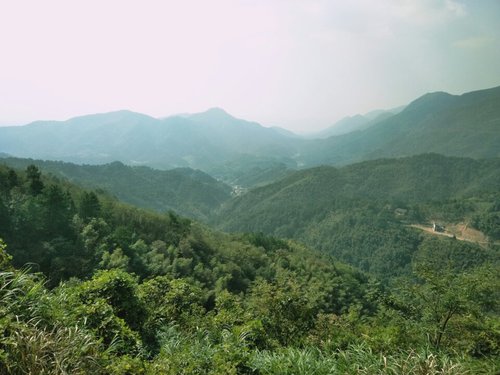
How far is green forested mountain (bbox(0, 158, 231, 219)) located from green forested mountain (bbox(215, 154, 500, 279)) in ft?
69.8

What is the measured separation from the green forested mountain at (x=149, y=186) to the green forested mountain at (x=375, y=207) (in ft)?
69.8

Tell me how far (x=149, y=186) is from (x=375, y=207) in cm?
11051

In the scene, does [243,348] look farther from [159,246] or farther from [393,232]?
[393,232]

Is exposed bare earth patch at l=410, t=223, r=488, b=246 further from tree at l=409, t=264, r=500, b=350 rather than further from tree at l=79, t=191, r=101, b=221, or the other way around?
tree at l=409, t=264, r=500, b=350

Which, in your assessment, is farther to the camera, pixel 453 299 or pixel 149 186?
pixel 149 186

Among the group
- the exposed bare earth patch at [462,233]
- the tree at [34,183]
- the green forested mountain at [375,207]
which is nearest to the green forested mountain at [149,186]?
the green forested mountain at [375,207]

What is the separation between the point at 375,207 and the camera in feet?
435

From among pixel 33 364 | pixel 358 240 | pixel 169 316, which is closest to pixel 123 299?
pixel 169 316

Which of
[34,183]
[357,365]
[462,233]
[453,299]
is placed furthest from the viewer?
[462,233]

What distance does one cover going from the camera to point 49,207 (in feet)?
112

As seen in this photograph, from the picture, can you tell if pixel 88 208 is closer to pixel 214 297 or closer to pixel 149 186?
pixel 214 297

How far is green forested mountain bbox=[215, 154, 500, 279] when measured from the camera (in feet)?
366

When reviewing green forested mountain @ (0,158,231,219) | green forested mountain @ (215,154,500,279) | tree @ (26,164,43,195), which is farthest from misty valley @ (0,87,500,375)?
green forested mountain @ (0,158,231,219)

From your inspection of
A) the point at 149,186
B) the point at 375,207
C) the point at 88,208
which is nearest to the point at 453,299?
the point at 88,208
